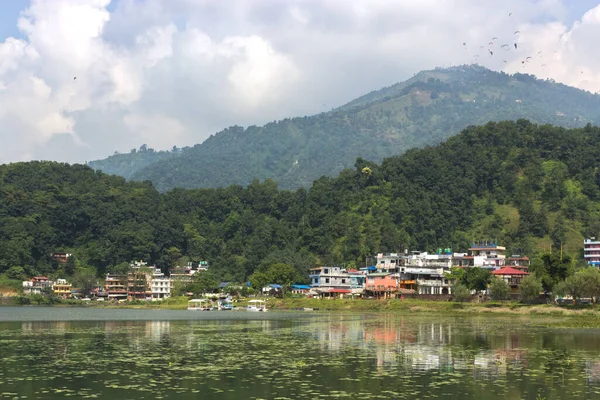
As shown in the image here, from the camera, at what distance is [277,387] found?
29.0 meters

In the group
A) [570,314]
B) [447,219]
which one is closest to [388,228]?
[447,219]

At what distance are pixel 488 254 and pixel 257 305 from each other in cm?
4279

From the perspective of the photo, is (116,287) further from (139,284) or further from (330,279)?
(330,279)


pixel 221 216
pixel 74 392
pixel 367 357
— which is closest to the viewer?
pixel 74 392

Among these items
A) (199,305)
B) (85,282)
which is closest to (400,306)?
(199,305)

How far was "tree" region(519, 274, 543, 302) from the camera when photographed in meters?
86.9

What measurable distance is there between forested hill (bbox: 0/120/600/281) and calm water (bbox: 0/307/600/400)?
89.1 meters

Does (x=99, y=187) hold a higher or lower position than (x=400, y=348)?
higher

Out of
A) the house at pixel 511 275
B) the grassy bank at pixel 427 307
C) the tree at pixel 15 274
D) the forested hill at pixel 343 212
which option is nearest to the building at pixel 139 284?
the forested hill at pixel 343 212

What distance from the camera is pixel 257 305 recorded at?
378 ft

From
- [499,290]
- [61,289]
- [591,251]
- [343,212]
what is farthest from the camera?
[343,212]

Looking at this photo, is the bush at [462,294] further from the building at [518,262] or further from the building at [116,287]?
the building at [116,287]

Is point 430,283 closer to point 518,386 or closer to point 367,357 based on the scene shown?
point 367,357

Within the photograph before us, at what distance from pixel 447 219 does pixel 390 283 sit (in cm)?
4060
